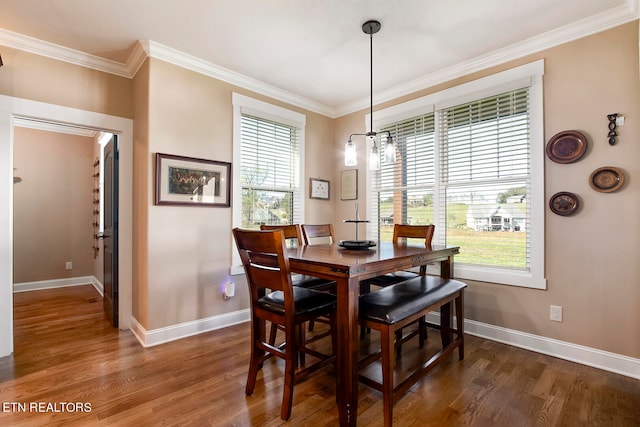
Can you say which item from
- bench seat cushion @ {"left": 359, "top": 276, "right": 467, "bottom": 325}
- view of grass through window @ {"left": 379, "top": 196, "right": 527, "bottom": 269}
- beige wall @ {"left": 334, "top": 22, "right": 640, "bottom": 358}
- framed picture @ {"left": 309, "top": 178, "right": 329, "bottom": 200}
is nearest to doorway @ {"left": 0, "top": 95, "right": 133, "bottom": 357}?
framed picture @ {"left": 309, "top": 178, "right": 329, "bottom": 200}

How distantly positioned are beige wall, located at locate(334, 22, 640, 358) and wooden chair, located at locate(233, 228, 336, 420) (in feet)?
6.15

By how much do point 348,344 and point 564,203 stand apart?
2070 millimetres

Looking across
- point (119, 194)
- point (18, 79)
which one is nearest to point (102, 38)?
point (18, 79)

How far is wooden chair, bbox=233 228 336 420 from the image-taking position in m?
1.63

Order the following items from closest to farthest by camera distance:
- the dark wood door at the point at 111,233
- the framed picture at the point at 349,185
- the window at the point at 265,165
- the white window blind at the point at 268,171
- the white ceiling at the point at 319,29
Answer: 1. the white ceiling at the point at 319,29
2. the dark wood door at the point at 111,233
3. the window at the point at 265,165
4. the white window blind at the point at 268,171
5. the framed picture at the point at 349,185

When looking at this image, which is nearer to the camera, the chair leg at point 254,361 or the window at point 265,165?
the chair leg at point 254,361

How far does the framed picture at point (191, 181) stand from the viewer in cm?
275

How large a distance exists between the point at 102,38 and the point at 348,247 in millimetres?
2592

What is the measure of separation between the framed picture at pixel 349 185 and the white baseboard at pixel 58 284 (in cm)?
372

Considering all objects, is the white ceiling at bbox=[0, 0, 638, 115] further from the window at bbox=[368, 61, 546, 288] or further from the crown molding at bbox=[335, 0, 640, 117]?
the window at bbox=[368, 61, 546, 288]

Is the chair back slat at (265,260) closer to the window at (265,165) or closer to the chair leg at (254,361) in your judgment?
A: the chair leg at (254,361)

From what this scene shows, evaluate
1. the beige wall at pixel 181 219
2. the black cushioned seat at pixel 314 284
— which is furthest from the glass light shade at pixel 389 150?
the beige wall at pixel 181 219

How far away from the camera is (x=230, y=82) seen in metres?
3.22

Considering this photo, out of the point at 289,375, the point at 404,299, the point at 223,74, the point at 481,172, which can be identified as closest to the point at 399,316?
the point at 404,299
